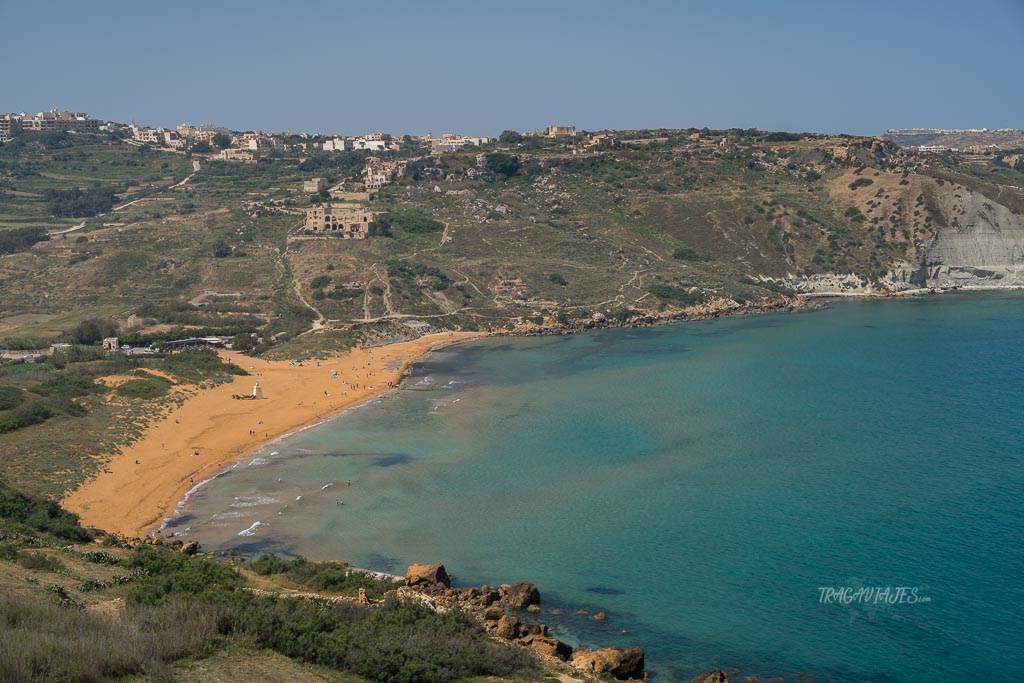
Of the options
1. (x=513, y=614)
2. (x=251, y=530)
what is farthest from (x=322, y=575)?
(x=251, y=530)

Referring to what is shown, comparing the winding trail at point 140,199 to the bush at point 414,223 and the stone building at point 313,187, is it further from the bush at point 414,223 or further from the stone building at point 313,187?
the bush at point 414,223

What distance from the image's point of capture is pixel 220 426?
144 feet

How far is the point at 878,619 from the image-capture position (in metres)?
23.8

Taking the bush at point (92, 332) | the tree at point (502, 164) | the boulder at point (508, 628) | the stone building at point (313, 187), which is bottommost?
the boulder at point (508, 628)

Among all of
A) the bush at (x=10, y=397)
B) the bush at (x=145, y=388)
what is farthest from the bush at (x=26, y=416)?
the bush at (x=145, y=388)

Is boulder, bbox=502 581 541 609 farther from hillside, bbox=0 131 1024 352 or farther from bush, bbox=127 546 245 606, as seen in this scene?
hillside, bbox=0 131 1024 352

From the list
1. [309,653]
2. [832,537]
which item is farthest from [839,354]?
[309,653]

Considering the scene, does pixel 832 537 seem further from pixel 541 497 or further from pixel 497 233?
pixel 497 233

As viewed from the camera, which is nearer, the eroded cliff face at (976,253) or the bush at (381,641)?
the bush at (381,641)

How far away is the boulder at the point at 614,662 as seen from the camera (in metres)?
20.7

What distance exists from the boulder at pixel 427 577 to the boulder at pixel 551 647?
164 inches

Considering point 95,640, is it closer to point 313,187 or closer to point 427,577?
point 427,577

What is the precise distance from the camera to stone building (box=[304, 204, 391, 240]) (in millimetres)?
90125

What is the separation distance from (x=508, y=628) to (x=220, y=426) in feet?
87.2
